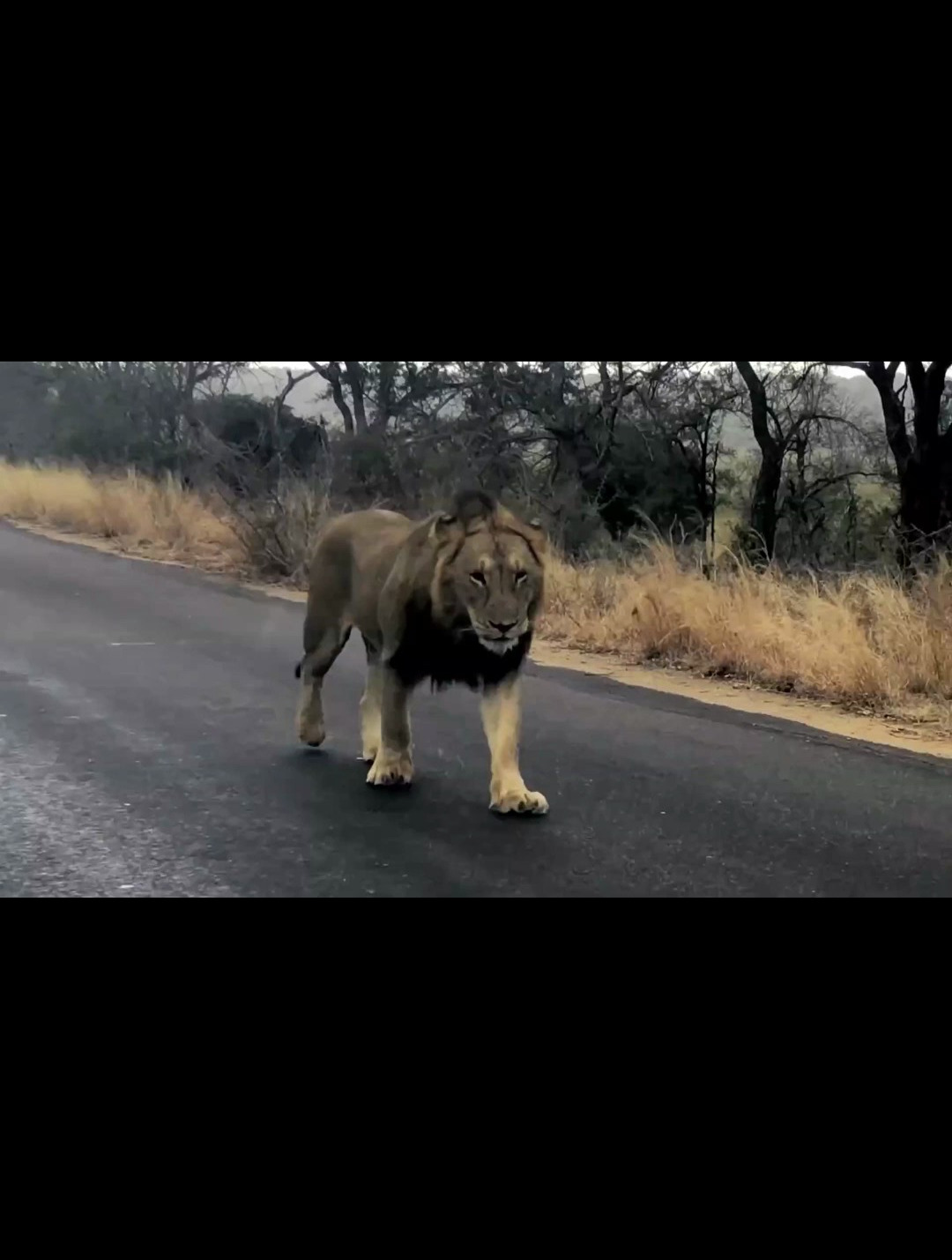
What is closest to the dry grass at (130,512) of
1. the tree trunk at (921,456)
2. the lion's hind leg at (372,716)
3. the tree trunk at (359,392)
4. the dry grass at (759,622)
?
the dry grass at (759,622)

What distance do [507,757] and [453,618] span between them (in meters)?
0.57

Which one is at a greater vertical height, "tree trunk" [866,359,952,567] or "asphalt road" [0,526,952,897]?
"tree trunk" [866,359,952,567]

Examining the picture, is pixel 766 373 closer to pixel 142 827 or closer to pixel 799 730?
pixel 799 730

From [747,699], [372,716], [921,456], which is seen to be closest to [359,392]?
[921,456]

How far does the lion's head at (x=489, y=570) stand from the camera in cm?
456

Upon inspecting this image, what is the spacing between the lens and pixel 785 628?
793cm

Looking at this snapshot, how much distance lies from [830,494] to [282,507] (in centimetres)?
565

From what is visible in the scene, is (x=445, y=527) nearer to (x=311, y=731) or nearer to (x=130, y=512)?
(x=311, y=731)

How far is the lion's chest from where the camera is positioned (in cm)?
482

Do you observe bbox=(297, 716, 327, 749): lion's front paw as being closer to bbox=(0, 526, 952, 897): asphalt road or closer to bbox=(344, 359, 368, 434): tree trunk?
bbox=(0, 526, 952, 897): asphalt road

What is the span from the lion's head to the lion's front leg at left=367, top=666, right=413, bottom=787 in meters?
0.52

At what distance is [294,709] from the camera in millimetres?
6645

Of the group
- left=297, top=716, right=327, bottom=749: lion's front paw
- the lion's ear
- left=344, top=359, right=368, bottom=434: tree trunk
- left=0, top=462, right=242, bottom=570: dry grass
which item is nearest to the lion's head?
the lion's ear
